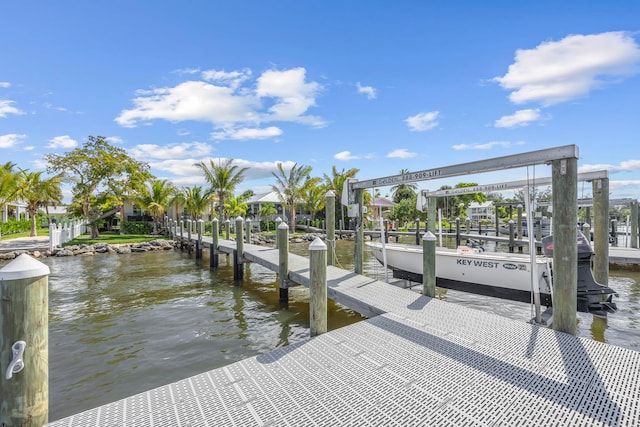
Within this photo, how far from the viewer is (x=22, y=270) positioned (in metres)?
2.54

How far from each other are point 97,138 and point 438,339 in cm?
2870

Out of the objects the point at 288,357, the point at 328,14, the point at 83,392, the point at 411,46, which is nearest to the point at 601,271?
the point at 288,357

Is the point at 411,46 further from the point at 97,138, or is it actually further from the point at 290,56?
the point at 97,138

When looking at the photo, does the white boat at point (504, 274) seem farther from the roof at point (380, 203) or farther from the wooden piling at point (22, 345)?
the wooden piling at point (22, 345)

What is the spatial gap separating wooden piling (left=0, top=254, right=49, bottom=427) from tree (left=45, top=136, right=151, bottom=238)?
2605 centimetres

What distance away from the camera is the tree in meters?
24.4

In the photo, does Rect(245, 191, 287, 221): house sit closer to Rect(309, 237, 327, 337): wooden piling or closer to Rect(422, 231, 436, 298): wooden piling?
Rect(422, 231, 436, 298): wooden piling

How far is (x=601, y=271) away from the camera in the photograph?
7.32m

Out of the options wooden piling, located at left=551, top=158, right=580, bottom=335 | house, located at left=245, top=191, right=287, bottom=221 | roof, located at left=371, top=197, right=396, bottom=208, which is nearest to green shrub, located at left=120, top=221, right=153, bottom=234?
house, located at left=245, top=191, right=287, bottom=221

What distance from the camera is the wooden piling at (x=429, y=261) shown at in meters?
6.00

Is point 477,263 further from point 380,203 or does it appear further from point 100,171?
point 100,171

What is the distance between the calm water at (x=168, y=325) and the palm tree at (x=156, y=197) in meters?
17.6

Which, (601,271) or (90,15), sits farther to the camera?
(90,15)

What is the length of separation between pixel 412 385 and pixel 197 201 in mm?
29638
